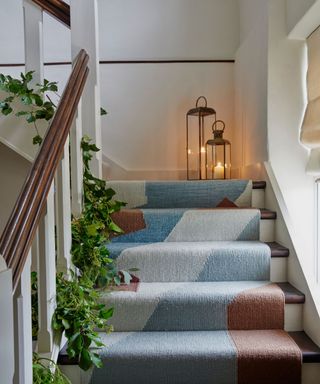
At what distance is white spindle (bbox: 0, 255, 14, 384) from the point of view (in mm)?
631

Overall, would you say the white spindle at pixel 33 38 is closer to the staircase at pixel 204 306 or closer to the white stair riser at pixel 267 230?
the staircase at pixel 204 306

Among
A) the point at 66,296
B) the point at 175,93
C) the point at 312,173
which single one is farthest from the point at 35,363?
the point at 175,93

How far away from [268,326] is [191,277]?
1.20 ft

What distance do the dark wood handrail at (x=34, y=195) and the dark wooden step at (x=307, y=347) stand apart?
3.26 feet

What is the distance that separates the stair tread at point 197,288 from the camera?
4.48 ft

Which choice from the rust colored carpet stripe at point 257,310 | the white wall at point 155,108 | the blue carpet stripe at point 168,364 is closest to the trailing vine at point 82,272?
the blue carpet stripe at point 168,364

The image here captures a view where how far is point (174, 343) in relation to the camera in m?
1.26

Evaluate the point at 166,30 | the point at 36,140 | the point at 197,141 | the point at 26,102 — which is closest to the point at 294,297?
the point at 36,140

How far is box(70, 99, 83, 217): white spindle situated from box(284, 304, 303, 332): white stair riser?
0.95m

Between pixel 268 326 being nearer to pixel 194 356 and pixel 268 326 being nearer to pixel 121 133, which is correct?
pixel 194 356

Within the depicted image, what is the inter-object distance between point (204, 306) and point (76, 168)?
0.76 meters

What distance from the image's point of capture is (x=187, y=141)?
2.97 m

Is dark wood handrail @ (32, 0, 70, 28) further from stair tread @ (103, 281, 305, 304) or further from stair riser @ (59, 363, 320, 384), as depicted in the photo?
stair riser @ (59, 363, 320, 384)

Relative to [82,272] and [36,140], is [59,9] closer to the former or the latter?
[36,140]
